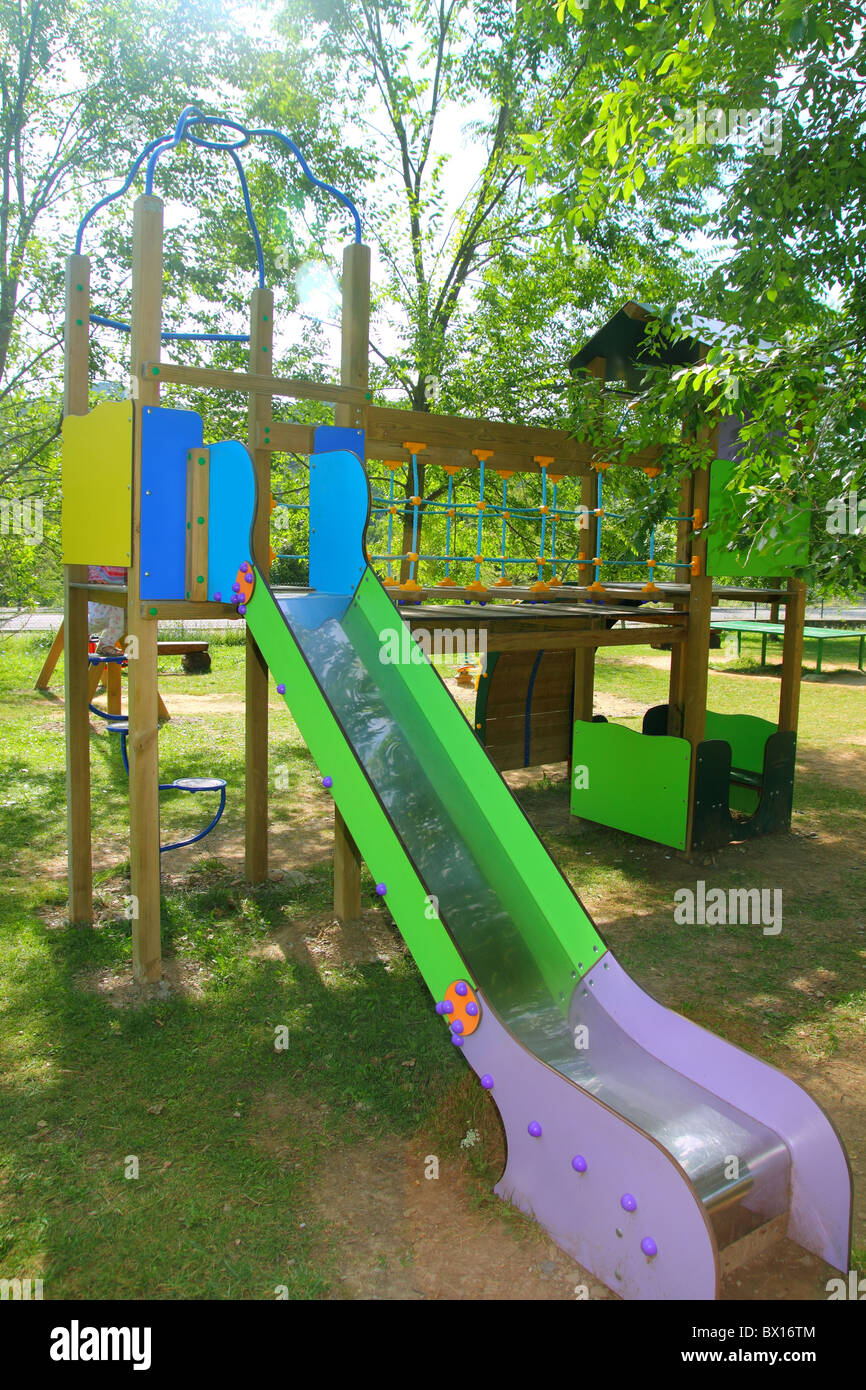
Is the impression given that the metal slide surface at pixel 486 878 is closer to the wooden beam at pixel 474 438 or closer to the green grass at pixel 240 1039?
the green grass at pixel 240 1039

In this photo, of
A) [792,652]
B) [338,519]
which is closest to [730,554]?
[792,652]

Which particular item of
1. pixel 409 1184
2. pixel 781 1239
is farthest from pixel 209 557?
pixel 781 1239

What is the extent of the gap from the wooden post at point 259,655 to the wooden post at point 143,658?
0.63m

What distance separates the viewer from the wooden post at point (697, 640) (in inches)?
304

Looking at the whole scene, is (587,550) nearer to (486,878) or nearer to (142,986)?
(486,878)

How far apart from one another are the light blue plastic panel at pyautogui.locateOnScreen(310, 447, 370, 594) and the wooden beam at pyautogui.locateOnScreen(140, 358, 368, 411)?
0.92 feet

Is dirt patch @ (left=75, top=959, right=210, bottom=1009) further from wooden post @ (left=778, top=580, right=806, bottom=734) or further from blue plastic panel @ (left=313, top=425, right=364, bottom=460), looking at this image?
wooden post @ (left=778, top=580, right=806, bottom=734)

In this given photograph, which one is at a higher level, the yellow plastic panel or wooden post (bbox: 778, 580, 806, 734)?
the yellow plastic panel

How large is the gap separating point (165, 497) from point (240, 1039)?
283cm

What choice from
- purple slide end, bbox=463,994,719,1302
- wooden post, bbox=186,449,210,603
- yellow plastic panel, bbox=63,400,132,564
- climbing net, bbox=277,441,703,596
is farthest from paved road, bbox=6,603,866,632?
purple slide end, bbox=463,994,719,1302

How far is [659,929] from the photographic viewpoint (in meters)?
6.25

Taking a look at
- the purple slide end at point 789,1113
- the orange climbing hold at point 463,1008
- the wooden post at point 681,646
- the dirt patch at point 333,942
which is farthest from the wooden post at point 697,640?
the orange climbing hold at point 463,1008

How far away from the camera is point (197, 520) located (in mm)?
4957

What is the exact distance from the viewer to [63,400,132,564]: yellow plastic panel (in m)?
4.89
